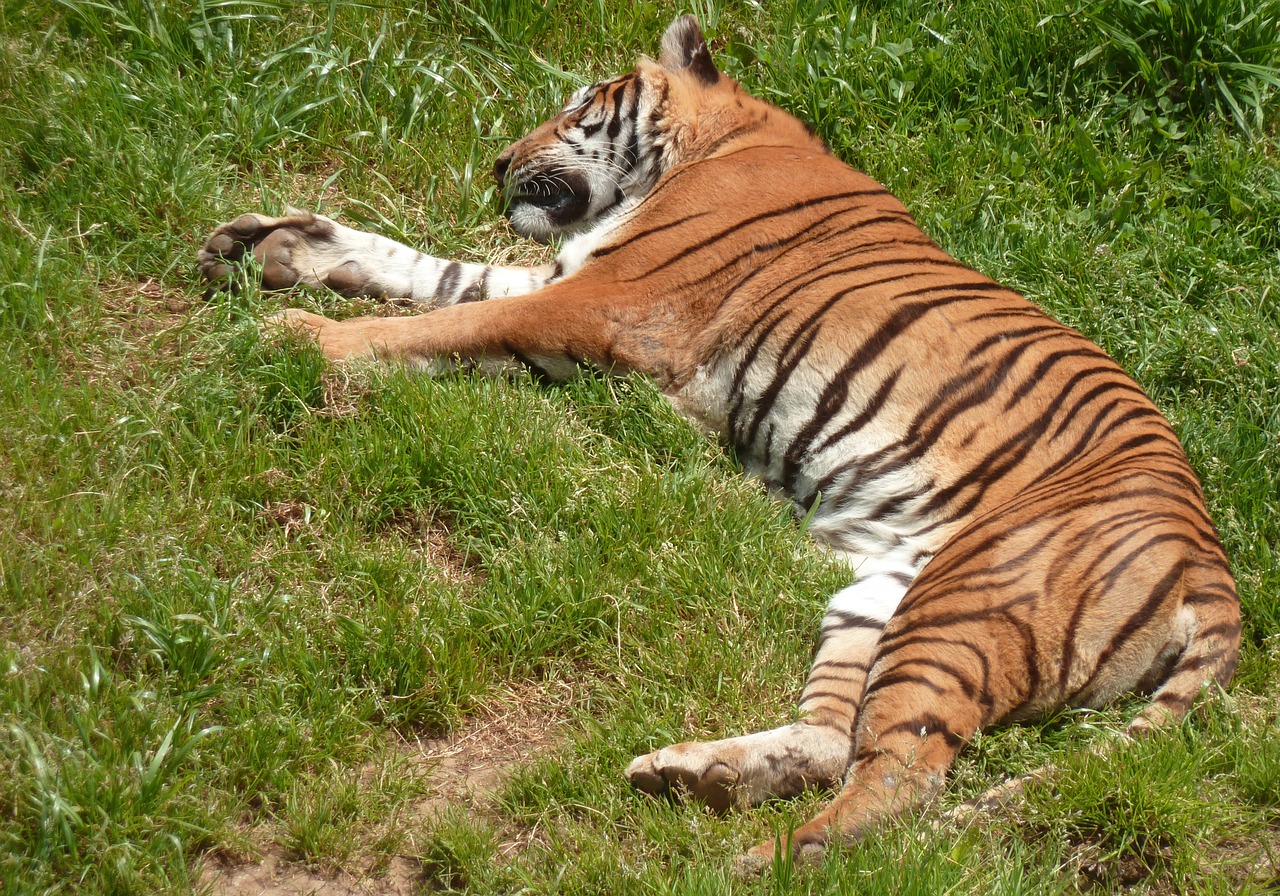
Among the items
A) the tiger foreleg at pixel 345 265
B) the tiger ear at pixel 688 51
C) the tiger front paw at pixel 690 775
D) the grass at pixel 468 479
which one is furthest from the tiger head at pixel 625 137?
the tiger front paw at pixel 690 775

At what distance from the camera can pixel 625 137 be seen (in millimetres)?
4840

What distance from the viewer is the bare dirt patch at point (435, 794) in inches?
112

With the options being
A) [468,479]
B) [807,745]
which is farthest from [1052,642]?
[468,479]

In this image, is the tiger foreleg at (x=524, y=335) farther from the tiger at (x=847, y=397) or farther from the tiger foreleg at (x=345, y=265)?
the tiger foreleg at (x=345, y=265)

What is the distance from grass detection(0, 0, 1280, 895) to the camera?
292 cm

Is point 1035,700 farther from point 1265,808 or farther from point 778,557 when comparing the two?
point 778,557

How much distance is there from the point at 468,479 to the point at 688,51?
2.13 metres

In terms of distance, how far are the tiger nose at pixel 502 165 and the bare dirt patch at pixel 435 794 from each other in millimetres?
2419

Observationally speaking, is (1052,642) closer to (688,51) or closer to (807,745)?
(807,745)

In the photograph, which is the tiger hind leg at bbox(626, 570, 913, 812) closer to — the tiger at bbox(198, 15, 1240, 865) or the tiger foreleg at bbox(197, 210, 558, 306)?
the tiger at bbox(198, 15, 1240, 865)

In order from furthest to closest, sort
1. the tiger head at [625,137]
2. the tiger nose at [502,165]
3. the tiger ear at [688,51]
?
the tiger nose at [502,165] → the tiger ear at [688,51] → the tiger head at [625,137]

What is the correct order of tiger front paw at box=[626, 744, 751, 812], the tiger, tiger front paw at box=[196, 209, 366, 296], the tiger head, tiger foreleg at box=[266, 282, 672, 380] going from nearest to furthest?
tiger front paw at box=[626, 744, 751, 812] → the tiger → tiger foreleg at box=[266, 282, 672, 380] → tiger front paw at box=[196, 209, 366, 296] → the tiger head

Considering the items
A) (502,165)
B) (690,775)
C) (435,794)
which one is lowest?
(435,794)

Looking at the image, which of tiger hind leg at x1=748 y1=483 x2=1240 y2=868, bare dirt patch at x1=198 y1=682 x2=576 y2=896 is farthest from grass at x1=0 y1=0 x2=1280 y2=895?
tiger hind leg at x1=748 y1=483 x2=1240 y2=868
